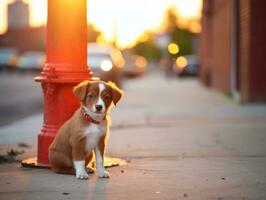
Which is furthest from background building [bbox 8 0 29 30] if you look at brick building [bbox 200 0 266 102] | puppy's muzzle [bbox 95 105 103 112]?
puppy's muzzle [bbox 95 105 103 112]

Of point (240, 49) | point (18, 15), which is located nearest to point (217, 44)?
point (240, 49)

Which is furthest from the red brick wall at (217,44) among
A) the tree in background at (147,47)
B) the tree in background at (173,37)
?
the tree in background at (147,47)

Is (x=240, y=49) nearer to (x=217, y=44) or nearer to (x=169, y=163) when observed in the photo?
(x=217, y=44)

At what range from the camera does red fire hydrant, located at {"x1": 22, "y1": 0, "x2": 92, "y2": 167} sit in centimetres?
878

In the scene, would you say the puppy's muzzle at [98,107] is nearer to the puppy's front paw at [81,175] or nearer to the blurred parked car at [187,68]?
the puppy's front paw at [81,175]

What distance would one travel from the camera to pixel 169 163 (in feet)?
29.3

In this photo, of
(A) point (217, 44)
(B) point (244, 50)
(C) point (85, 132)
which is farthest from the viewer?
(A) point (217, 44)

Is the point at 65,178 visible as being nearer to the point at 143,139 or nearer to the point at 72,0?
the point at 72,0

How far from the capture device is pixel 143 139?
11727mm

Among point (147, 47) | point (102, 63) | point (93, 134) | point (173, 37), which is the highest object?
point (93, 134)

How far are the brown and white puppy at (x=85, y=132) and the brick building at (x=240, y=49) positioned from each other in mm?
10522

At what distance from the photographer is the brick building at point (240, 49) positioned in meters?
17.8

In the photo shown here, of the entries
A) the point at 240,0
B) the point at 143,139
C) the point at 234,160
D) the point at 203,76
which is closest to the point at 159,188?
the point at 234,160

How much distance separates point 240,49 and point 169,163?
11606 mm
